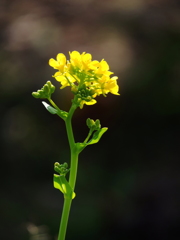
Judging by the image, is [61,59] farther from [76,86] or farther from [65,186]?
[65,186]

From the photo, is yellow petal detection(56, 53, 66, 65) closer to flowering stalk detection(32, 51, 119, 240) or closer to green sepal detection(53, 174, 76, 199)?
flowering stalk detection(32, 51, 119, 240)

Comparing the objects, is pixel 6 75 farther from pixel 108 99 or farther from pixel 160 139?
pixel 160 139

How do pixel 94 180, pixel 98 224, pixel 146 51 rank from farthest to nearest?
pixel 146 51, pixel 94 180, pixel 98 224

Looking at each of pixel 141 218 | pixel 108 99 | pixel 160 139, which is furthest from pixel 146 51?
pixel 141 218

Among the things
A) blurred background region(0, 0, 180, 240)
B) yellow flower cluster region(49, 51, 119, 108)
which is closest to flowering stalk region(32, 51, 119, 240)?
yellow flower cluster region(49, 51, 119, 108)

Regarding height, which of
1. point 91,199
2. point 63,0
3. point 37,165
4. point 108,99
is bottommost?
point 91,199

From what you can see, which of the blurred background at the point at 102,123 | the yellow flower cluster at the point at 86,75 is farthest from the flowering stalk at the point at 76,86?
the blurred background at the point at 102,123

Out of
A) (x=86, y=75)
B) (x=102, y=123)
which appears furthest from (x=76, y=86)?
(x=102, y=123)

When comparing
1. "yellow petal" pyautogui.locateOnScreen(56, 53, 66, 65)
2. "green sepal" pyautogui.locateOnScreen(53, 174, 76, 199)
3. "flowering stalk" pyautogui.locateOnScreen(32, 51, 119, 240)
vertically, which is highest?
"yellow petal" pyautogui.locateOnScreen(56, 53, 66, 65)
